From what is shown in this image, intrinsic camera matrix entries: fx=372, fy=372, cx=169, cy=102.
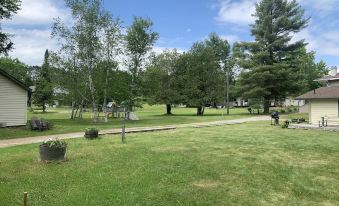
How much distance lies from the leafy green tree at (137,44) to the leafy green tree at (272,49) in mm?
15661

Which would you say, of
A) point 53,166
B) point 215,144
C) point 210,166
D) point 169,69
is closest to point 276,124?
point 215,144

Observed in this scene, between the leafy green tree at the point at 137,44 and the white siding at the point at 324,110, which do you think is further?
the leafy green tree at the point at 137,44

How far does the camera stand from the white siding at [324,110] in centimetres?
2866

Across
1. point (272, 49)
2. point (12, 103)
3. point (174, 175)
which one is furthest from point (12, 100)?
point (272, 49)

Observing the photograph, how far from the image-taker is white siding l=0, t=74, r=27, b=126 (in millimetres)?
24906

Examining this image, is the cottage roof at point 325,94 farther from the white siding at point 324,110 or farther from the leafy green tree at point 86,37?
the leafy green tree at point 86,37

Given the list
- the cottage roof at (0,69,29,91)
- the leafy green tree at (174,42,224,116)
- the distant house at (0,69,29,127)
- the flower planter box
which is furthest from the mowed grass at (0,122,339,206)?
the leafy green tree at (174,42,224,116)

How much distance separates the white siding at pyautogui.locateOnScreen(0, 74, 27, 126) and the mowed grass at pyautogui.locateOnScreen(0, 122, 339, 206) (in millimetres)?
10381

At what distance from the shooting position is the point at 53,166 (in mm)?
11281

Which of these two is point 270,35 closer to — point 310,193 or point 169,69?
point 169,69

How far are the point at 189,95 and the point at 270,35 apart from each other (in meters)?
14.1

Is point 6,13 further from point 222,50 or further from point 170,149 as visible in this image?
point 222,50

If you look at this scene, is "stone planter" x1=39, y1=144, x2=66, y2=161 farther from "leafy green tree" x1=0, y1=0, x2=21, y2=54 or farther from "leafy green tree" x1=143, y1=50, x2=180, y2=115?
"leafy green tree" x1=143, y1=50, x2=180, y2=115

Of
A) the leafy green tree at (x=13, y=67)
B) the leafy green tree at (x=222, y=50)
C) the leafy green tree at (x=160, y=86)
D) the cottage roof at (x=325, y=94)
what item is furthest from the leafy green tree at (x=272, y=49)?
the leafy green tree at (x=13, y=67)
